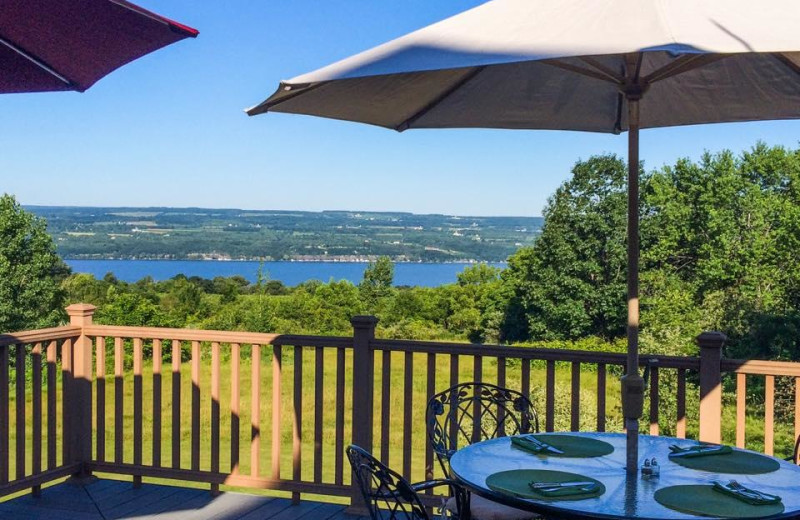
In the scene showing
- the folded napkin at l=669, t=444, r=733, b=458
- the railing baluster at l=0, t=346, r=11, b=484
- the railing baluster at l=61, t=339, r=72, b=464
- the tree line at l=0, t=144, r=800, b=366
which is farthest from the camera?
the tree line at l=0, t=144, r=800, b=366

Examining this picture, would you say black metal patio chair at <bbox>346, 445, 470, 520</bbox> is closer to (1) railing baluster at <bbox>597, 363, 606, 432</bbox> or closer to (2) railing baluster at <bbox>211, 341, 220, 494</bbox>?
(1) railing baluster at <bbox>597, 363, 606, 432</bbox>

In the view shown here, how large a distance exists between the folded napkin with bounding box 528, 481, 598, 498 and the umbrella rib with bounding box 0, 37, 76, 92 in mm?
2267

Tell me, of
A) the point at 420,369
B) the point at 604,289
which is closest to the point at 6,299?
the point at 420,369

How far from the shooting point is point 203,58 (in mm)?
39562

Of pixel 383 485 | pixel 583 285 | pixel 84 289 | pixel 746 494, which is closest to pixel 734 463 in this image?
pixel 746 494

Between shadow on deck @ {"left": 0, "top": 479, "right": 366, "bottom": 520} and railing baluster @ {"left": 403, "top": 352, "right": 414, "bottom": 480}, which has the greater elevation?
railing baluster @ {"left": 403, "top": 352, "right": 414, "bottom": 480}

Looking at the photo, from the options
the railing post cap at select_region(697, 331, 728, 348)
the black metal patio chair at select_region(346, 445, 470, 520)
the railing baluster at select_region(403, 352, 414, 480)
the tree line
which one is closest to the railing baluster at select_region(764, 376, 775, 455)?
the railing post cap at select_region(697, 331, 728, 348)

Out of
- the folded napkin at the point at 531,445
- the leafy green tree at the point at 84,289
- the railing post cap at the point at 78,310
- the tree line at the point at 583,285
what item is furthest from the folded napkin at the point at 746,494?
the leafy green tree at the point at 84,289

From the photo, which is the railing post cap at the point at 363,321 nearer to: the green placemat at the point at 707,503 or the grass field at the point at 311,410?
the green placemat at the point at 707,503

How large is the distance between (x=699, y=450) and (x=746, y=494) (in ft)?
1.80

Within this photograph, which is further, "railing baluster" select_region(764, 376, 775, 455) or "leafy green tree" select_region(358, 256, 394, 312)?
"leafy green tree" select_region(358, 256, 394, 312)

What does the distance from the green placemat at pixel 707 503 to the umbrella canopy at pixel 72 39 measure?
221cm

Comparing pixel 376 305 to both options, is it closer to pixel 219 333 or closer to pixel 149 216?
pixel 149 216

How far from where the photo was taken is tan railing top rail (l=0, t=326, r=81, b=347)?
416 centimetres
